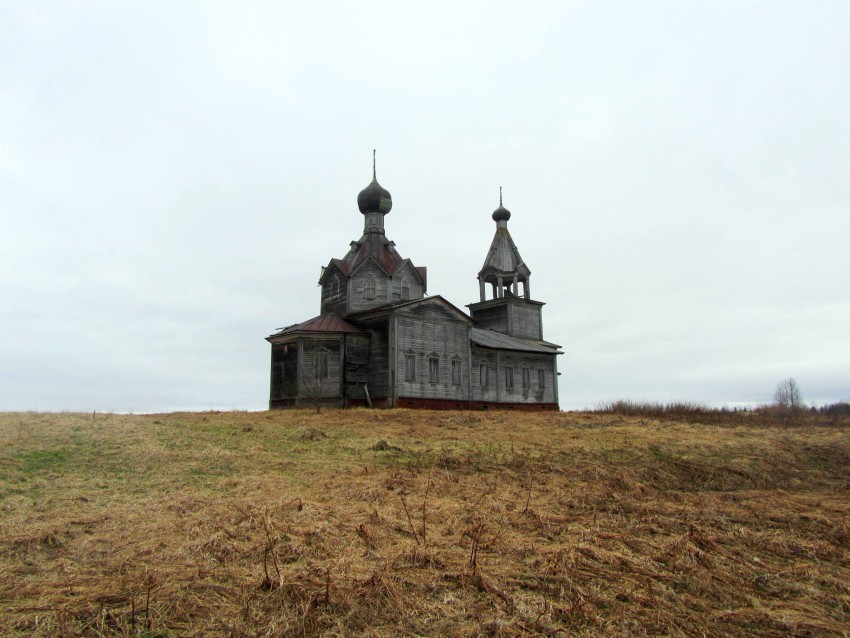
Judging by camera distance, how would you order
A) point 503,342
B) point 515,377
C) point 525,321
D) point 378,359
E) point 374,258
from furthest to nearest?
point 525,321
point 503,342
point 515,377
point 374,258
point 378,359

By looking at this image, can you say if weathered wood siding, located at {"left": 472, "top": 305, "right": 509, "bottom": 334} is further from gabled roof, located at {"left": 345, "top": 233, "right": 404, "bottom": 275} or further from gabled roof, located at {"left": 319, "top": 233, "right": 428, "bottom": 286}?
gabled roof, located at {"left": 345, "top": 233, "right": 404, "bottom": 275}

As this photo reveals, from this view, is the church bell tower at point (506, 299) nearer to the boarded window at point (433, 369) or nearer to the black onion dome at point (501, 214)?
the black onion dome at point (501, 214)

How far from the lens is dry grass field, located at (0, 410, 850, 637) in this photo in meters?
5.63

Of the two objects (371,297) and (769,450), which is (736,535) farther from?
(371,297)

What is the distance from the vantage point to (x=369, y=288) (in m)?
35.7

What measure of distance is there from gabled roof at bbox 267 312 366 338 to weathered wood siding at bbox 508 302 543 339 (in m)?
15.3

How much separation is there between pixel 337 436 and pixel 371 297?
1727 cm

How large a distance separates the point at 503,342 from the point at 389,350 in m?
10.3

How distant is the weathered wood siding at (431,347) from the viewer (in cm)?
3162

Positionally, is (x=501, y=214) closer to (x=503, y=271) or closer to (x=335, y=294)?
(x=503, y=271)

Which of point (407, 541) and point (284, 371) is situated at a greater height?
point (284, 371)

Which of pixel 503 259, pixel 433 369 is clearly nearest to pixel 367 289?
pixel 433 369

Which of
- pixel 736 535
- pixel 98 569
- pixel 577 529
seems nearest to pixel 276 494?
pixel 98 569

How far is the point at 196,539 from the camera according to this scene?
790 centimetres
